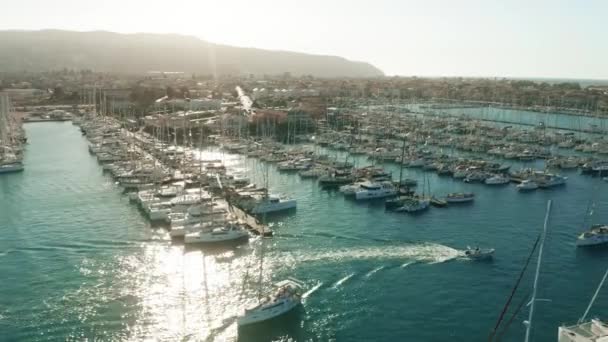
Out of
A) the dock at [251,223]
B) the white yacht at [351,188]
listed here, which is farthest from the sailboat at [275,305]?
the white yacht at [351,188]

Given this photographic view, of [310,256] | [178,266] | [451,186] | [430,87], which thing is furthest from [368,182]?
[430,87]

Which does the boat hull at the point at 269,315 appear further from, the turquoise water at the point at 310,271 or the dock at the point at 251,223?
the dock at the point at 251,223

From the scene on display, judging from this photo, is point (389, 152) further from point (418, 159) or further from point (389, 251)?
point (389, 251)

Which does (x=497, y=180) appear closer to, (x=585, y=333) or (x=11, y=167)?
(x=585, y=333)

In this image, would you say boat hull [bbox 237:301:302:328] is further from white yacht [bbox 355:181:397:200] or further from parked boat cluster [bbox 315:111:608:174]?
parked boat cluster [bbox 315:111:608:174]

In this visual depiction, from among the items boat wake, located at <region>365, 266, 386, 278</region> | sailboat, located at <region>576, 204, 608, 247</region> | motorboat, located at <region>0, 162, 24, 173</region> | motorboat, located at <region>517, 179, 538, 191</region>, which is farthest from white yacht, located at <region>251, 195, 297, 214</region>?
motorboat, located at <region>0, 162, 24, 173</region>
